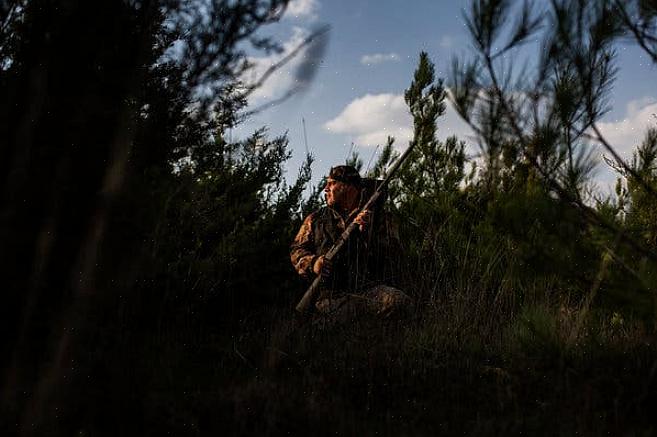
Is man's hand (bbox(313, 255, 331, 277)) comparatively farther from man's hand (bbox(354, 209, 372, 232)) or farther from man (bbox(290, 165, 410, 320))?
man's hand (bbox(354, 209, 372, 232))

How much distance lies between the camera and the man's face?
4723mm

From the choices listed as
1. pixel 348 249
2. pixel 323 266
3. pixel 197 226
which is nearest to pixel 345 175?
pixel 348 249

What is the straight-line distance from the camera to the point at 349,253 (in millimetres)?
4668

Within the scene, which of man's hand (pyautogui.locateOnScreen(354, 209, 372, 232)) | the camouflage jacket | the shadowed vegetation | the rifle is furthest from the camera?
the camouflage jacket

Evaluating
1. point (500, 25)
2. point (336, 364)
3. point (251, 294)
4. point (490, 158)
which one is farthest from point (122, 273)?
point (251, 294)

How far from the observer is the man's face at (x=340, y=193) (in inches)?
186

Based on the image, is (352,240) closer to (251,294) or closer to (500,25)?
(251,294)

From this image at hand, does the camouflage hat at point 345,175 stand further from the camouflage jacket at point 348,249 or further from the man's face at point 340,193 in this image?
the camouflage jacket at point 348,249

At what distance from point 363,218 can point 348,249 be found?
0.30 metres

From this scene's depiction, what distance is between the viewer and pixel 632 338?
11.7ft

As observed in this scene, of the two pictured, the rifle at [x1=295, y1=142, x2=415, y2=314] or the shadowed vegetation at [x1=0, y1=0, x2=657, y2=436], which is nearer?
the shadowed vegetation at [x1=0, y1=0, x2=657, y2=436]

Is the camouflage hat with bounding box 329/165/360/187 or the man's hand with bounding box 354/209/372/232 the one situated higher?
the camouflage hat with bounding box 329/165/360/187

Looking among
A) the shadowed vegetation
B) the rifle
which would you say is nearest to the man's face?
the rifle

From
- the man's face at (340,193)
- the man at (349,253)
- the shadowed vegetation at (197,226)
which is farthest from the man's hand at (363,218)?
the shadowed vegetation at (197,226)
